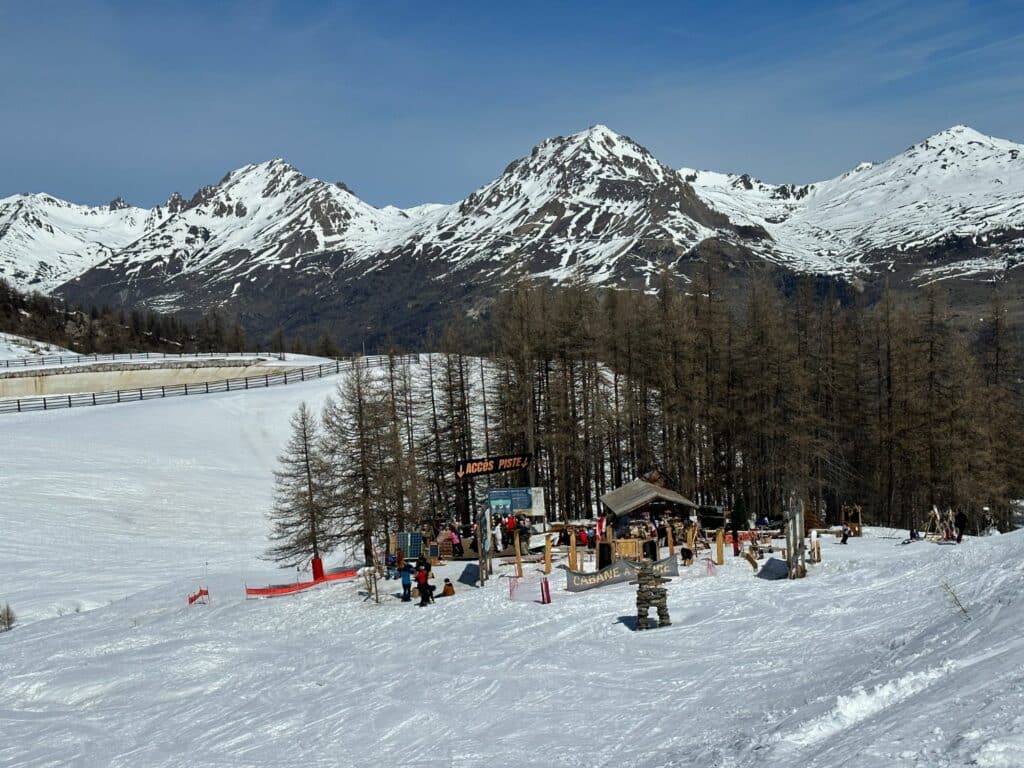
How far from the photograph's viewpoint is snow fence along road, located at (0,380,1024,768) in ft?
33.3

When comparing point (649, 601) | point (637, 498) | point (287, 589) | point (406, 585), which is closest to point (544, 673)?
point (649, 601)

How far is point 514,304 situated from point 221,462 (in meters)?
24.2

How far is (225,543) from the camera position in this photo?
1594 inches

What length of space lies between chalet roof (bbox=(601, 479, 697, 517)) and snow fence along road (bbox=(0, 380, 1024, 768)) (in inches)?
232

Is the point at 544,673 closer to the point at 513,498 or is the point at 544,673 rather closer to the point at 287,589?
the point at 287,589

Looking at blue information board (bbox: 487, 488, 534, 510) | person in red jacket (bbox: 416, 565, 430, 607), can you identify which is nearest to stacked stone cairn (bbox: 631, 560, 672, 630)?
person in red jacket (bbox: 416, 565, 430, 607)

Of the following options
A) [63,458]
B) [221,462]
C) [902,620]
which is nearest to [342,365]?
[221,462]

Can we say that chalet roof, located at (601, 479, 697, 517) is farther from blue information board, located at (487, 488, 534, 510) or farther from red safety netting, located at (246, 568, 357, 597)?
red safety netting, located at (246, 568, 357, 597)

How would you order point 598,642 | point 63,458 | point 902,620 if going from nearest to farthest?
point 902,620
point 598,642
point 63,458

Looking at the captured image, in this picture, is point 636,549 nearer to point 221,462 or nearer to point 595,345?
point 595,345

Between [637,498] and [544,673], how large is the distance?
50.5ft

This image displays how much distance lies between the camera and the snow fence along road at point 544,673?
10.2 metres

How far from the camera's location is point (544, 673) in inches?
642

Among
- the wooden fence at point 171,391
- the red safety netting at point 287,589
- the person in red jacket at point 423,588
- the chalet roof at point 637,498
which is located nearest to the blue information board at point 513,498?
the chalet roof at point 637,498
